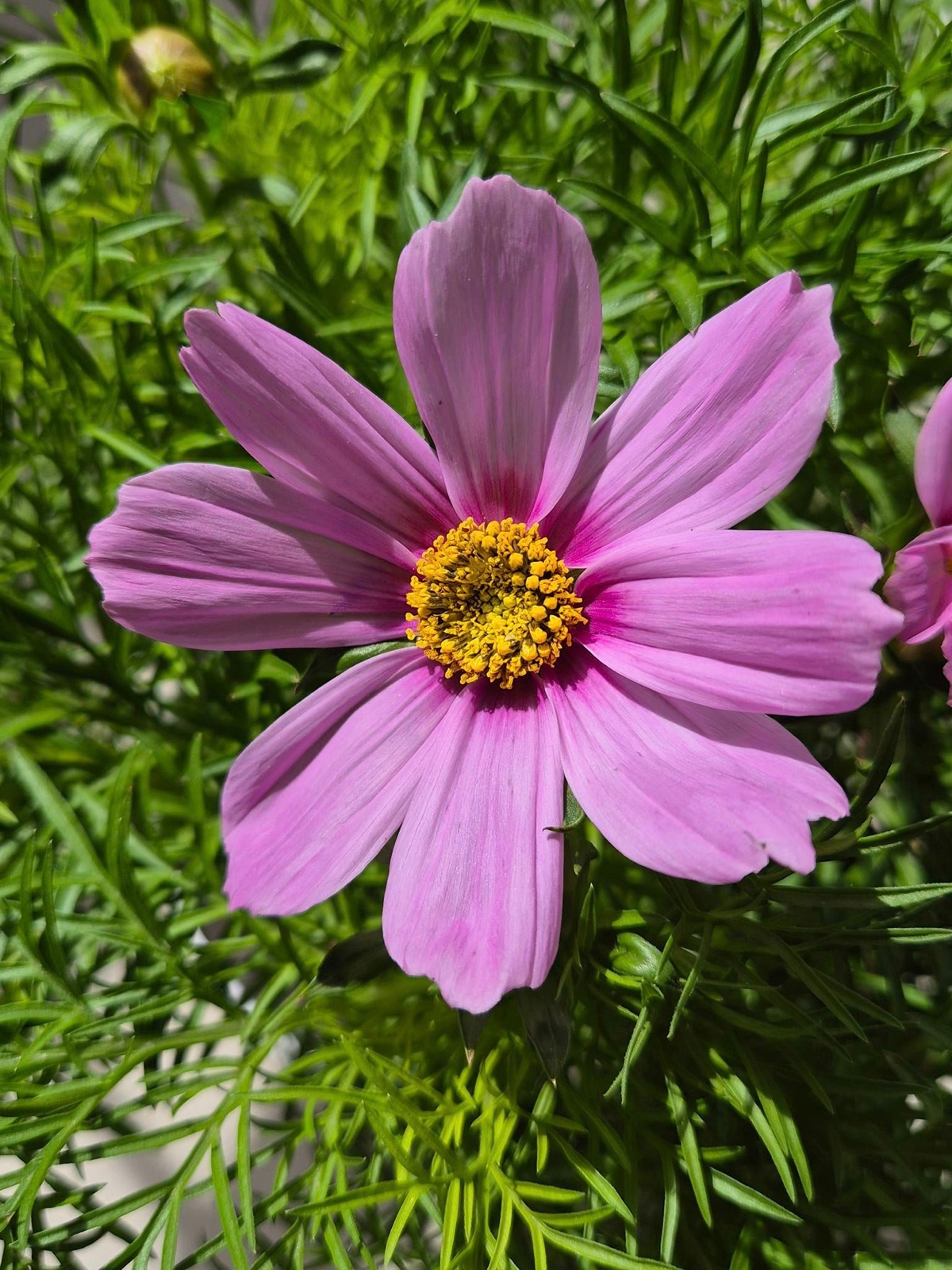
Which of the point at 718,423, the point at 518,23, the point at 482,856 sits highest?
the point at 518,23

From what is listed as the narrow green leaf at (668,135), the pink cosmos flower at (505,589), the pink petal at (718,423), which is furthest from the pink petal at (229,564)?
the narrow green leaf at (668,135)

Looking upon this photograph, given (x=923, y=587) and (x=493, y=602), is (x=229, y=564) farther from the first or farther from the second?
(x=923, y=587)

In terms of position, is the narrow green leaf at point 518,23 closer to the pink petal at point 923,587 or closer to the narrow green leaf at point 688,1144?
the pink petal at point 923,587

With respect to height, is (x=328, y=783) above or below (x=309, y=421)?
below

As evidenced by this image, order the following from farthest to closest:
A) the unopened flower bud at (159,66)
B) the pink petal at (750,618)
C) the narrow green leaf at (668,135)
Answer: the unopened flower bud at (159,66)
the narrow green leaf at (668,135)
the pink petal at (750,618)

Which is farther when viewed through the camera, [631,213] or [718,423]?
[631,213]

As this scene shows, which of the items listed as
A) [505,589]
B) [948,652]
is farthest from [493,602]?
[948,652]

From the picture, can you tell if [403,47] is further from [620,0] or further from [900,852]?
[900,852]
